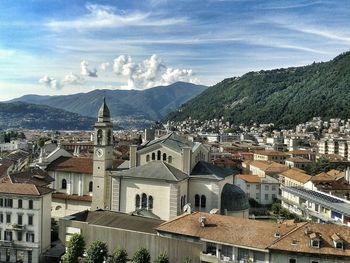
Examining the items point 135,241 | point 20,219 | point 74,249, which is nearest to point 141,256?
point 135,241

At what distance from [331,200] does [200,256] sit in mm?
32747

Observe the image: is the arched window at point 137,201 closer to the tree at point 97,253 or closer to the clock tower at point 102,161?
the clock tower at point 102,161

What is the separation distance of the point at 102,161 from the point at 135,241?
15.9 m

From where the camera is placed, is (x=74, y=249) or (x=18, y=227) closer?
(x=74, y=249)

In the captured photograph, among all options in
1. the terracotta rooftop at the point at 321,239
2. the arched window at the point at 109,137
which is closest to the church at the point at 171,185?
the arched window at the point at 109,137

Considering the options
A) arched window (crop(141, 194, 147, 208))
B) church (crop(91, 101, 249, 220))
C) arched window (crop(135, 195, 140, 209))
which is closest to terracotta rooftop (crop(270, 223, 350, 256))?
church (crop(91, 101, 249, 220))

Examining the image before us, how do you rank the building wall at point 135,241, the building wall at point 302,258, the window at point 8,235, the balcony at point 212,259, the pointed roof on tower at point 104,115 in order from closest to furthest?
1. the building wall at point 302,258
2. the balcony at point 212,259
3. the building wall at point 135,241
4. the window at point 8,235
5. the pointed roof on tower at point 104,115

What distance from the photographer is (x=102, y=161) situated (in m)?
52.4

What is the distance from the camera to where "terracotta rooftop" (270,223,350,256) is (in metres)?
31.6

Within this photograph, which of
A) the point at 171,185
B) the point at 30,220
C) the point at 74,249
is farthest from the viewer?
the point at 171,185

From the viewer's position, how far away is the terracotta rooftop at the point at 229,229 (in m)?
33.9

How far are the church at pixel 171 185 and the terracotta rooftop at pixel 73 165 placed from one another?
6.00 metres

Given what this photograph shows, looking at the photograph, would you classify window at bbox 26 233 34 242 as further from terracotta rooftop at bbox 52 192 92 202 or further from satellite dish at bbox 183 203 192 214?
satellite dish at bbox 183 203 192 214

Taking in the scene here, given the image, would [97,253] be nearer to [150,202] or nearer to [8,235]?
[150,202]
